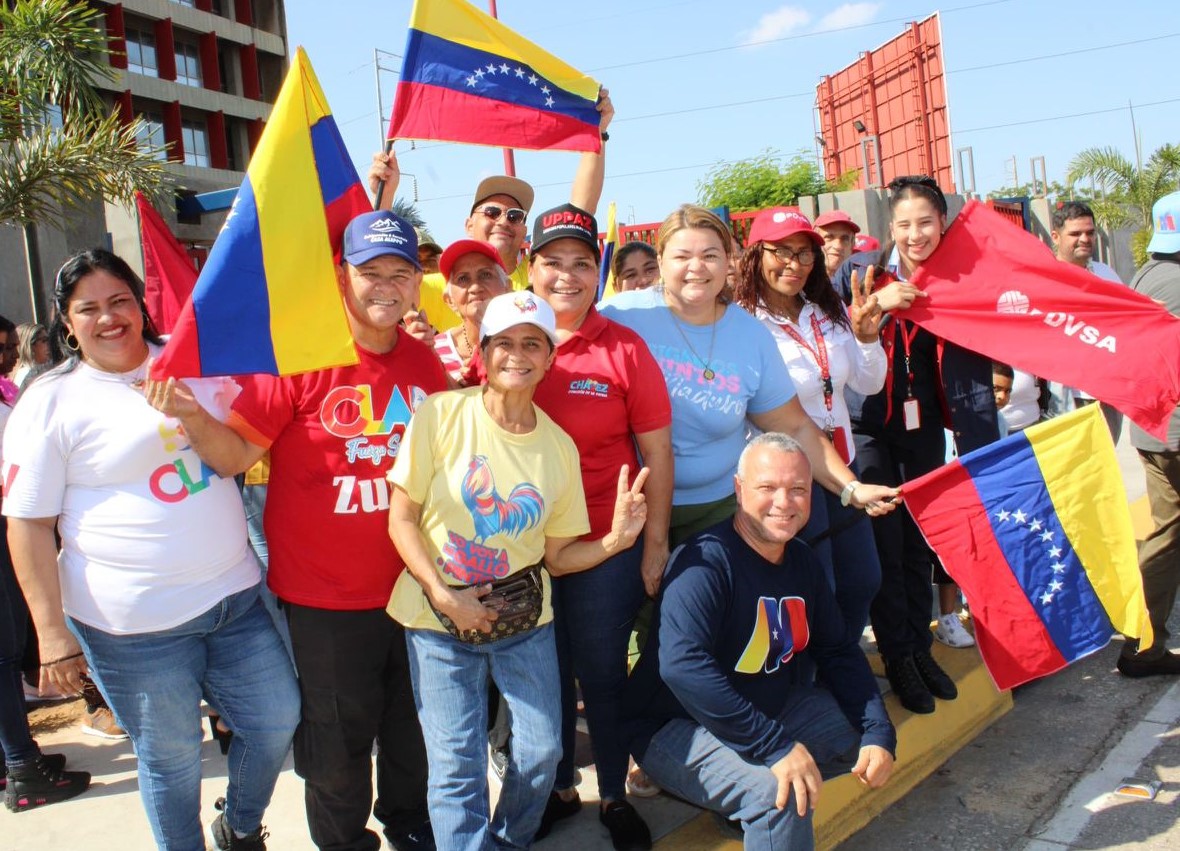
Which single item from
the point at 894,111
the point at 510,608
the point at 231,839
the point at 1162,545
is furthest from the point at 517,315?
the point at 894,111

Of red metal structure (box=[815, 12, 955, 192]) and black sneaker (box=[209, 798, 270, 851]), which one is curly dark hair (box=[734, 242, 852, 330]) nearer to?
black sneaker (box=[209, 798, 270, 851])

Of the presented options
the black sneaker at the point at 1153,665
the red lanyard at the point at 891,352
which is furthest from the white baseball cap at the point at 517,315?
the black sneaker at the point at 1153,665

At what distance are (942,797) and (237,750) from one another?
274 centimetres

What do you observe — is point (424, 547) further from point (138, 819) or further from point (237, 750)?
point (138, 819)

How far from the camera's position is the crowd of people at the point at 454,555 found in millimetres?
2887

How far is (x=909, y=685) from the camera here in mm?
4309

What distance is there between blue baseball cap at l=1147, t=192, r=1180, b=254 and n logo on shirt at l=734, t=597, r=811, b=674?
3.05 m

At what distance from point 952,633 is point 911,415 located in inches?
56.3

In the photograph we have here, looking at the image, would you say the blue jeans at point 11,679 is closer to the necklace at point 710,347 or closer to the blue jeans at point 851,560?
the necklace at point 710,347

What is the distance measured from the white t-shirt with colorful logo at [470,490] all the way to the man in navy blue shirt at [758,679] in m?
0.56

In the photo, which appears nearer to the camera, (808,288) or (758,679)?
(758,679)

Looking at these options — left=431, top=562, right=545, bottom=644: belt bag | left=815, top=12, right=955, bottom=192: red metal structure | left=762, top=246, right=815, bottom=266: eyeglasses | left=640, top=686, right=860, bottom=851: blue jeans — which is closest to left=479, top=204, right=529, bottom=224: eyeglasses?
left=762, top=246, right=815, bottom=266: eyeglasses

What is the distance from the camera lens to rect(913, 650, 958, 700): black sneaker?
443 centimetres

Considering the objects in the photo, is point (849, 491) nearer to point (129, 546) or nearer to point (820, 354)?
point (820, 354)
